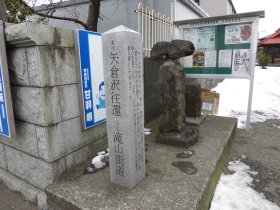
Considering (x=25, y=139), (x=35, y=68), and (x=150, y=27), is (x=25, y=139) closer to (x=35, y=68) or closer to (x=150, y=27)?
(x=35, y=68)

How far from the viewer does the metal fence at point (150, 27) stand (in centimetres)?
462

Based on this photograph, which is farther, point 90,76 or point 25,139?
point 90,76

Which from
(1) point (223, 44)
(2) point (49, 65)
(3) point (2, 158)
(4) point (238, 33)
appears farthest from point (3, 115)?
(4) point (238, 33)

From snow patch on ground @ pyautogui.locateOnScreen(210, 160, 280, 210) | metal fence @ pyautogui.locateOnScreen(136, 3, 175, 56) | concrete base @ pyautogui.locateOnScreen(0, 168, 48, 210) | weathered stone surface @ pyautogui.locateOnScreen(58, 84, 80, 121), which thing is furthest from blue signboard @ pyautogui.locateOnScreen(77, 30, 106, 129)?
snow patch on ground @ pyautogui.locateOnScreen(210, 160, 280, 210)

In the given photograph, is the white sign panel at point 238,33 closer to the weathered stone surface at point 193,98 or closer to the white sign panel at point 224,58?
the white sign panel at point 224,58

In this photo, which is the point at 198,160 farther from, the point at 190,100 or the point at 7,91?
the point at 7,91

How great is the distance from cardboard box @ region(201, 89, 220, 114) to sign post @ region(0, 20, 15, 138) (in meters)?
4.32

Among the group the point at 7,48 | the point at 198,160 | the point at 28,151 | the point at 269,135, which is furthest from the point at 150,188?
the point at 269,135

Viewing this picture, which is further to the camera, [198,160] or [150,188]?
[198,160]

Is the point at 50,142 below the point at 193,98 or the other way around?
below

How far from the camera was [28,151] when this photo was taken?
9.30 ft

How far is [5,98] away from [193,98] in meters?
3.44

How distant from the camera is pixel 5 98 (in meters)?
2.58

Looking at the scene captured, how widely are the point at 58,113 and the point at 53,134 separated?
0.85 ft
